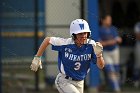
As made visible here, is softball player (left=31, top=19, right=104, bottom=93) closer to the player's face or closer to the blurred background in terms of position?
the player's face

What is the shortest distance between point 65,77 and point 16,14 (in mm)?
3344

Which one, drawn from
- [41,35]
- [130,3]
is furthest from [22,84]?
[130,3]

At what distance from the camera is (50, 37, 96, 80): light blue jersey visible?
7.66 metres

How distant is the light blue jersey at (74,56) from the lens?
766 cm

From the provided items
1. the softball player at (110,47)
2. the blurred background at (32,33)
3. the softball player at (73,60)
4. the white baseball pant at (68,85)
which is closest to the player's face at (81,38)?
the softball player at (73,60)

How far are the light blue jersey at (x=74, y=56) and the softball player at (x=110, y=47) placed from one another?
4.44 meters

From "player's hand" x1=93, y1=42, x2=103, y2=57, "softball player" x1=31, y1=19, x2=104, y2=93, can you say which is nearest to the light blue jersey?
"softball player" x1=31, y1=19, x2=104, y2=93

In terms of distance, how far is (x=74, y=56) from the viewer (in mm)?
7668

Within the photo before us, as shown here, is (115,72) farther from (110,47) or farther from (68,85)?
(68,85)

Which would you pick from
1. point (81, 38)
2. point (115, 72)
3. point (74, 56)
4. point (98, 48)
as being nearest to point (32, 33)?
point (115, 72)

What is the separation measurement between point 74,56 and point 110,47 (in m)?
4.84

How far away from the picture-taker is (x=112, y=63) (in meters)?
12.5

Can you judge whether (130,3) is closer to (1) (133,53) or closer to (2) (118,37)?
(1) (133,53)

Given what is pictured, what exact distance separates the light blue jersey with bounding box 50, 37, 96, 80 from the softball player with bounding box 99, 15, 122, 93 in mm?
4437
